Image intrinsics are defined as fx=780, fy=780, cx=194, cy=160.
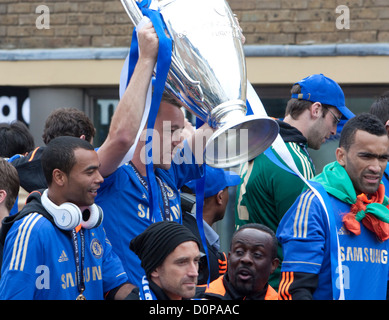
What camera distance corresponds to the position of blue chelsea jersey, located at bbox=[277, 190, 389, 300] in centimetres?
349

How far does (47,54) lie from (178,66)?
5169 millimetres

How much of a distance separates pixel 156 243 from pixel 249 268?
2.13 ft

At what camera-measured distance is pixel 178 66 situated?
10.2 ft

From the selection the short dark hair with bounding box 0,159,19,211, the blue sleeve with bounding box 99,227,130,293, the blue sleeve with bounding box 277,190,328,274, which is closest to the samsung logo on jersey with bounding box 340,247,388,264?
the blue sleeve with bounding box 277,190,328,274

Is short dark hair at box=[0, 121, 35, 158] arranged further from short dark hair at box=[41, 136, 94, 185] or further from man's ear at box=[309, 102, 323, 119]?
man's ear at box=[309, 102, 323, 119]

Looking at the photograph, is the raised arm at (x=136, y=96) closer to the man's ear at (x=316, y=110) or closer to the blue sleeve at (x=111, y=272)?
the blue sleeve at (x=111, y=272)

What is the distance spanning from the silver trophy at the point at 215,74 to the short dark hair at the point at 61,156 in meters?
0.56

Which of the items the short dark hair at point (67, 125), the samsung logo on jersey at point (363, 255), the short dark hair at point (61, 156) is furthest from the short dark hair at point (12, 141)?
the samsung logo on jersey at point (363, 255)

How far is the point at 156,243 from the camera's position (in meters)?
3.20

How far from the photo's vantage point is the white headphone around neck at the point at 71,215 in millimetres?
3191

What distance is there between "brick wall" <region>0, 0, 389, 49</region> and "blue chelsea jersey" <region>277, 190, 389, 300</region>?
4.35 metres

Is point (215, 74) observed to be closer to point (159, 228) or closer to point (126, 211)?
point (159, 228)

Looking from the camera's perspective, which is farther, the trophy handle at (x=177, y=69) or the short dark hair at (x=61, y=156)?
the short dark hair at (x=61, y=156)

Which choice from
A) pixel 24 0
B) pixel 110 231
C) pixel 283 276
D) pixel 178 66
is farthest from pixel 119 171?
pixel 24 0
